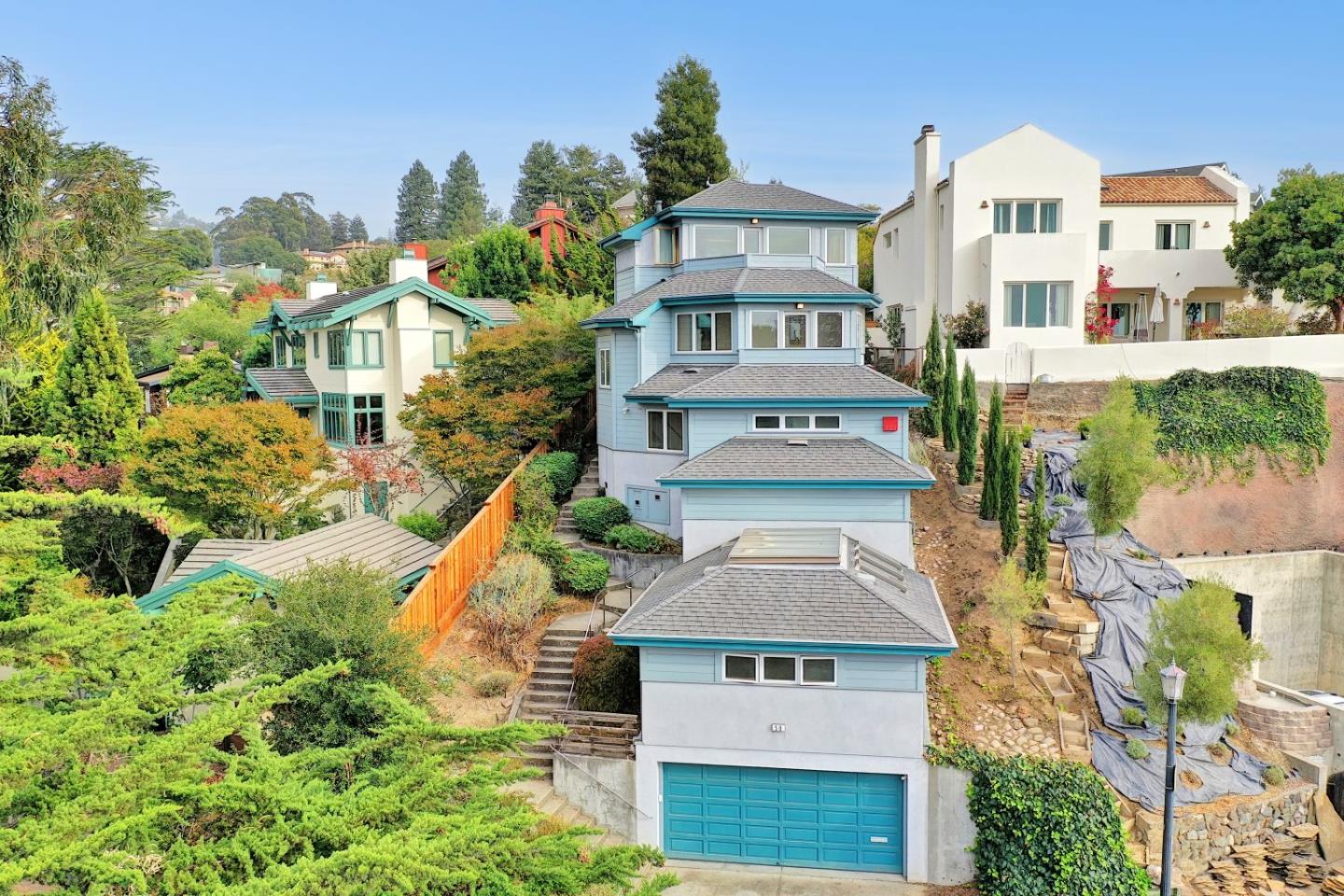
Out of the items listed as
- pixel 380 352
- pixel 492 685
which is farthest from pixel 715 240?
pixel 492 685

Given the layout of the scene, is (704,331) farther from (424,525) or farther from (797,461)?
(424,525)

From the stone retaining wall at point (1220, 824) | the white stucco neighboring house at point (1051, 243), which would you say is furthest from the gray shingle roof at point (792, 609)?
the white stucco neighboring house at point (1051, 243)

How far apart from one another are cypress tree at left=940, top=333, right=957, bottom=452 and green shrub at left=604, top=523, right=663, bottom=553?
9516mm

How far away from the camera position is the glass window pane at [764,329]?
26391mm

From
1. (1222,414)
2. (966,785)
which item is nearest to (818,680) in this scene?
(966,785)

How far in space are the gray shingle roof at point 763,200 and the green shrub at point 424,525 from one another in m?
12.2

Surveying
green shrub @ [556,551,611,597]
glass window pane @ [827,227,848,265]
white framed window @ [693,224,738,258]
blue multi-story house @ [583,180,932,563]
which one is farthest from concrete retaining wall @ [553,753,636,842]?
glass window pane @ [827,227,848,265]

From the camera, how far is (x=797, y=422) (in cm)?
2428

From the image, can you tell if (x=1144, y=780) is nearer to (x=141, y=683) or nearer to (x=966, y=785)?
(x=966, y=785)

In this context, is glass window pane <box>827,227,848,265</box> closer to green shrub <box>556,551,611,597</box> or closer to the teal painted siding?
the teal painted siding

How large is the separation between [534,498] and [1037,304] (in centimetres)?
1888

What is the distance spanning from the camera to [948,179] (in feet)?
113

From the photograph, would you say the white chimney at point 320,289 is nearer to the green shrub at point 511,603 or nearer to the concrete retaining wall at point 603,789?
the green shrub at point 511,603

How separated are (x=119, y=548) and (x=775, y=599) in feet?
71.7
